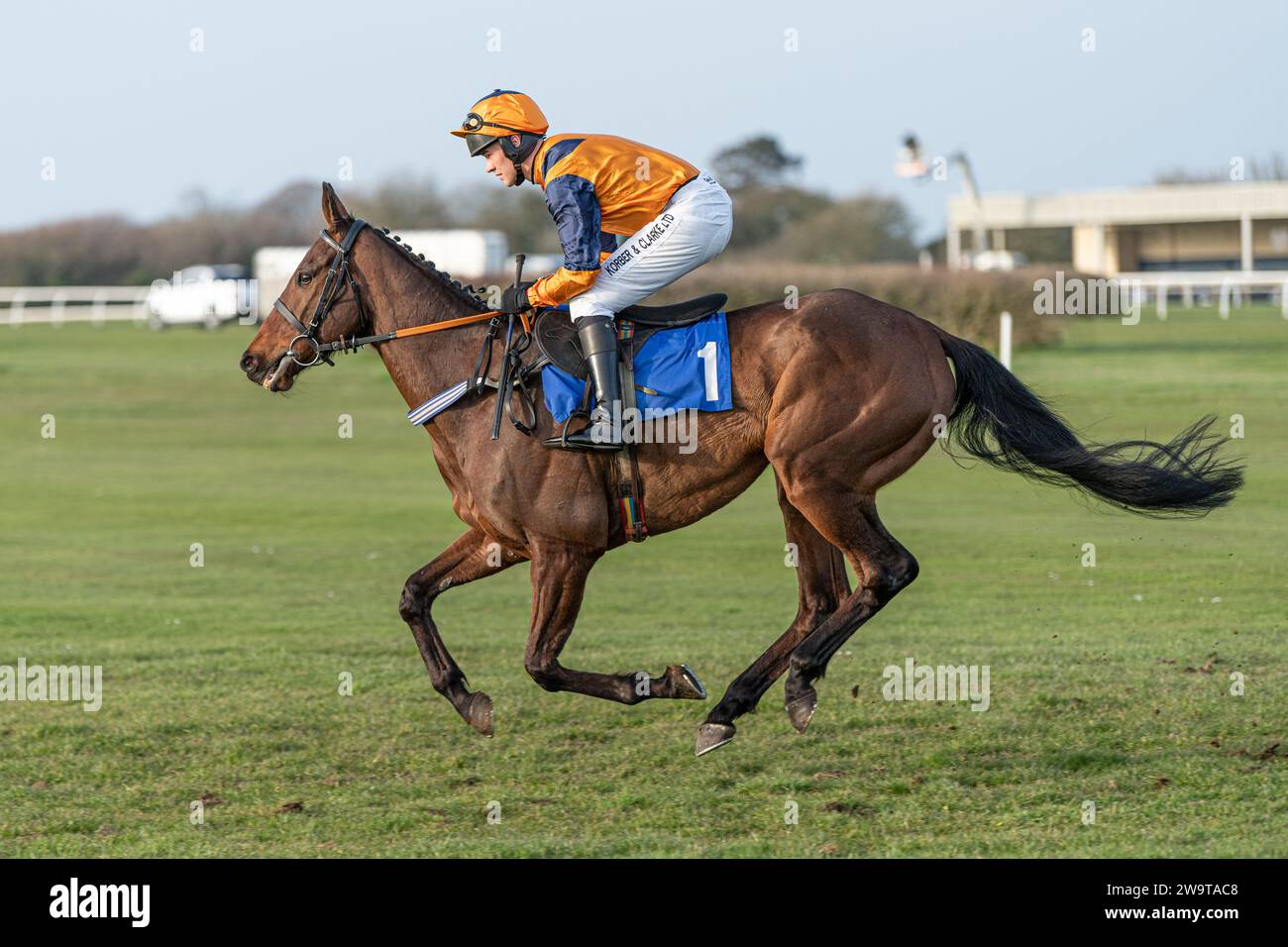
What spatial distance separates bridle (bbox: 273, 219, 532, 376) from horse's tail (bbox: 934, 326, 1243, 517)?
1891 millimetres

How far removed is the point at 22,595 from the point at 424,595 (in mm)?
6480

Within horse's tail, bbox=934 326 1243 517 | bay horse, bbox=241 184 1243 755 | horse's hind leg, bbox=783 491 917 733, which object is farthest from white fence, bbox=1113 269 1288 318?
horse's hind leg, bbox=783 491 917 733

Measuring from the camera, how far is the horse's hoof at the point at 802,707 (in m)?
6.57

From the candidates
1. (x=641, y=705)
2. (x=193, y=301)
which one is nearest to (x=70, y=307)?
(x=193, y=301)

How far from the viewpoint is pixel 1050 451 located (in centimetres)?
682

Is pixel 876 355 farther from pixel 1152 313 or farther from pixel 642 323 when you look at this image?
pixel 1152 313

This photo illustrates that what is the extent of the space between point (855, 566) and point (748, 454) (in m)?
0.62

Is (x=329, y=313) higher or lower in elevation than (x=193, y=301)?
lower

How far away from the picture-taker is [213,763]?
6.93 m

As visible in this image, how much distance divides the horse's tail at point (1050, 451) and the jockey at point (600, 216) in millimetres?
1137

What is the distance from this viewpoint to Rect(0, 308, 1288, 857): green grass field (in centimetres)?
591

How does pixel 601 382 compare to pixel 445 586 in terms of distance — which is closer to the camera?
pixel 601 382

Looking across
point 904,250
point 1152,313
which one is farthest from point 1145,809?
point 904,250

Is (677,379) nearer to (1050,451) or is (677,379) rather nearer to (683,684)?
(683,684)
